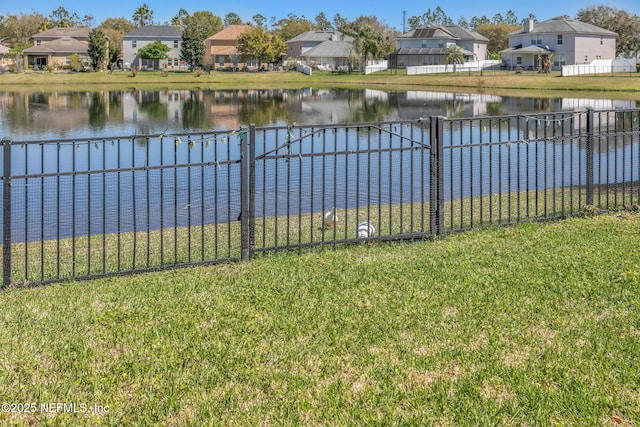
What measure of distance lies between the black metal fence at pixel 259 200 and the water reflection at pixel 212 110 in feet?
32.9

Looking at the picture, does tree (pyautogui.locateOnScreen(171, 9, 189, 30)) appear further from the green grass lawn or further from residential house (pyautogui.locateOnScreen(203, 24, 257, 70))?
the green grass lawn

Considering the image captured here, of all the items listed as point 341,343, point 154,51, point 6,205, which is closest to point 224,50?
point 154,51

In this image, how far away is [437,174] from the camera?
8.84 metres

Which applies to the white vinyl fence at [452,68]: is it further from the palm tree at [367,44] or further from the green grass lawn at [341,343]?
the green grass lawn at [341,343]

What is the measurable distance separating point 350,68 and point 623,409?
3615 inches

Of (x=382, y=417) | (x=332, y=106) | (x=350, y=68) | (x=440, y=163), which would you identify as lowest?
(x=382, y=417)

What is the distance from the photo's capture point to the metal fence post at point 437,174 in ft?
28.8

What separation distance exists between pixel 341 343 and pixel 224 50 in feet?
330

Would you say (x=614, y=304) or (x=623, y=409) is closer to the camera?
(x=623, y=409)

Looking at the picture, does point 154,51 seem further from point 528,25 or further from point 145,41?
point 528,25

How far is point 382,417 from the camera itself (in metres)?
4.23

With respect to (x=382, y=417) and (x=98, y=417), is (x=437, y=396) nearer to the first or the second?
(x=382, y=417)

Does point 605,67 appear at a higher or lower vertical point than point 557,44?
lower

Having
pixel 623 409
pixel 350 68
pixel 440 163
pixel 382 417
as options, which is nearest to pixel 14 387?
pixel 382 417
